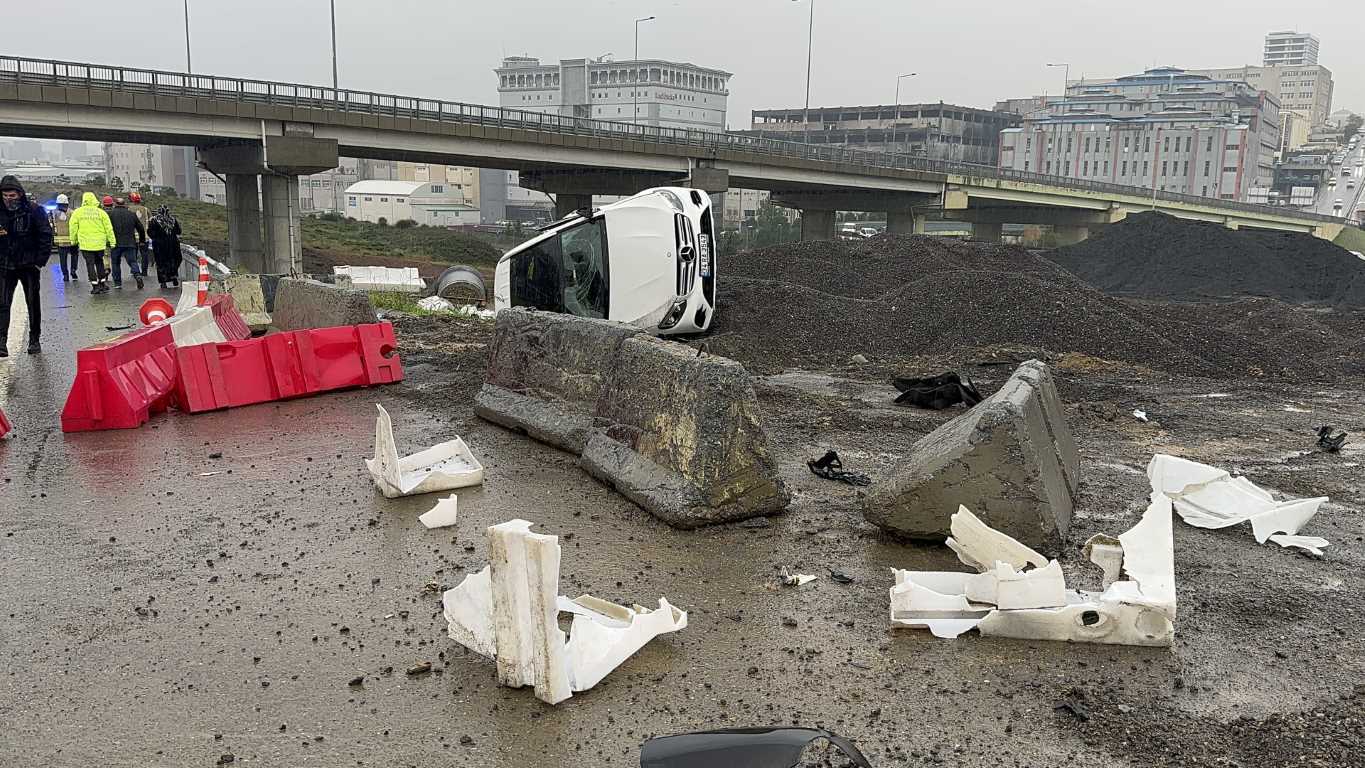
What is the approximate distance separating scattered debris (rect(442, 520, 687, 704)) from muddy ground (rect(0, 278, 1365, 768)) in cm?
10

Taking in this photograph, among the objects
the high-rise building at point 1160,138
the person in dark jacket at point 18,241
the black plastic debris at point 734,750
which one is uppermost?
the high-rise building at point 1160,138

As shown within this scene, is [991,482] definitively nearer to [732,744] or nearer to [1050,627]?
[1050,627]

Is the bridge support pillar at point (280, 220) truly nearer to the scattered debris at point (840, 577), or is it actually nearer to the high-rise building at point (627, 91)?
the scattered debris at point (840, 577)

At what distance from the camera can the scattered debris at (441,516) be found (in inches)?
255

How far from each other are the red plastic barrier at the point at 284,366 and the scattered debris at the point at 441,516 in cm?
467

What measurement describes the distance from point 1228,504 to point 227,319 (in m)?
11.8

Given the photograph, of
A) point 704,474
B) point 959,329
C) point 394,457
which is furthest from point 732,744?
point 959,329

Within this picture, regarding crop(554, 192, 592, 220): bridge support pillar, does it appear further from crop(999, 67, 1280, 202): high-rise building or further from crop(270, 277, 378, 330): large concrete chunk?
crop(999, 67, 1280, 202): high-rise building

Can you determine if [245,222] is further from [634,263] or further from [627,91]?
[627,91]

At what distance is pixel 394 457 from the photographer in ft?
23.4

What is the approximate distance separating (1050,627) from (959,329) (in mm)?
12419

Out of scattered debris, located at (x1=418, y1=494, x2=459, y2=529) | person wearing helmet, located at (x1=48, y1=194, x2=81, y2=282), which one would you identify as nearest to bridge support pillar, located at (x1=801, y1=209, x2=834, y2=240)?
person wearing helmet, located at (x1=48, y1=194, x2=81, y2=282)

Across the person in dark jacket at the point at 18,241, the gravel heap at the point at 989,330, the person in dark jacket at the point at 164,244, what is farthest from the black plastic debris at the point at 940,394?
the person in dark jacket at the point at 164,244

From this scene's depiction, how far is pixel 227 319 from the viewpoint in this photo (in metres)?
13.3
